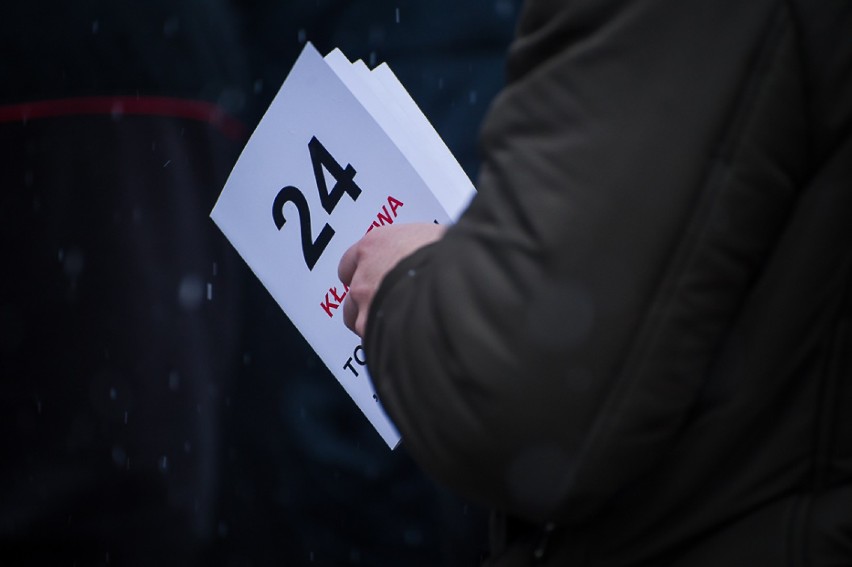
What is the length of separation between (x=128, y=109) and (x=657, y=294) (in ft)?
3.28

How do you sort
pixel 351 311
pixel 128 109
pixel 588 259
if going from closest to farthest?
1. pixel 588 259
2. pixel 351 311
3. pixel 128 109

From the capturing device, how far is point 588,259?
2.40 feet

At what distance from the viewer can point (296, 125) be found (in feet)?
4.35

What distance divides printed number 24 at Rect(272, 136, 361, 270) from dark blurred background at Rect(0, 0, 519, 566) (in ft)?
0.89

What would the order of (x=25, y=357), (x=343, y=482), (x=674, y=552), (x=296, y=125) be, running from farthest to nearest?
(x=343, y=482)
(x=25, y=357)
(x=296, y=125)
(x=674, y=552)

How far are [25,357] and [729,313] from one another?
1108 millimetres

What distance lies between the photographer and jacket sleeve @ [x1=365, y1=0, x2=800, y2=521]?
70 centimetres

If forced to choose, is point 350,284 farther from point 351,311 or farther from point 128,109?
point 128,109

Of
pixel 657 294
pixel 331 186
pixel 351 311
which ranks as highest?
pixel 331 186

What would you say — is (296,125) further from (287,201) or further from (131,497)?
(131,497)

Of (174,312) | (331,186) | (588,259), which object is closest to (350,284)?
(331,186)

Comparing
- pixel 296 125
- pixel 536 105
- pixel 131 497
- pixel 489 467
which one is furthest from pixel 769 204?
pixel 131 497

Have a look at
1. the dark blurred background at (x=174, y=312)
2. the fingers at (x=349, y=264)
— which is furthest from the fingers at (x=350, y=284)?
the dark blurred background at (x=174, y=312)

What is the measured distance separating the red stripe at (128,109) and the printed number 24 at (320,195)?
29cm
